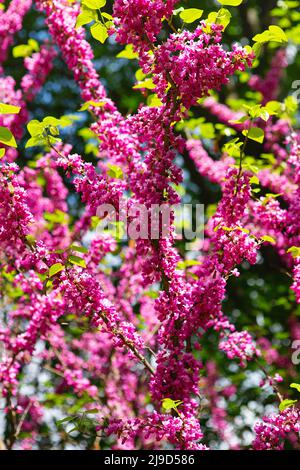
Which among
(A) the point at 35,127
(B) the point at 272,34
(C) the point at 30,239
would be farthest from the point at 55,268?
(B) the point at 272,34

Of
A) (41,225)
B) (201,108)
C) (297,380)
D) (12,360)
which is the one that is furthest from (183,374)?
(201,108)

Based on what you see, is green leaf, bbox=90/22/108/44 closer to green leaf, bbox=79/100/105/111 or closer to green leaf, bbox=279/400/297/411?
green leaf, bbox=79/100/105/111

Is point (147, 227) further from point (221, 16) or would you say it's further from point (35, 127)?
point (221, 16)

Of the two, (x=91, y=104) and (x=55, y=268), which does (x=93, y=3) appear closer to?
(x=91, y=104)

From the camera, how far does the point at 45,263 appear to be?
10.8ft

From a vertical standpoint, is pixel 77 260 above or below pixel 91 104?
below

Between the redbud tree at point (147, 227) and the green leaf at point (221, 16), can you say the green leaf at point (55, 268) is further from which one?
the green leaf at point (221, 16)

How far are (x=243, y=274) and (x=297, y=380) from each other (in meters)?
2.71

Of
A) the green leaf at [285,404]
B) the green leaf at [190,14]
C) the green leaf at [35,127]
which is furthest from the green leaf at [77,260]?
the green leaf at [190,14]

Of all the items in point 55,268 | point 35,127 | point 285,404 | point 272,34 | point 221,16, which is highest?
point 221,16

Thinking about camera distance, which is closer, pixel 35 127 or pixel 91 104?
pixel 35 127

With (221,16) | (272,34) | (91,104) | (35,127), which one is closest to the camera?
(272,34)

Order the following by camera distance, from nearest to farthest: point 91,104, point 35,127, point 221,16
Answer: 1. point 221,16
2. point 35,127
3. point 91,104

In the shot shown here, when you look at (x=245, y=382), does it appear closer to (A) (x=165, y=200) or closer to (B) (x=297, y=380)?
(B) (x=297, y=380)
